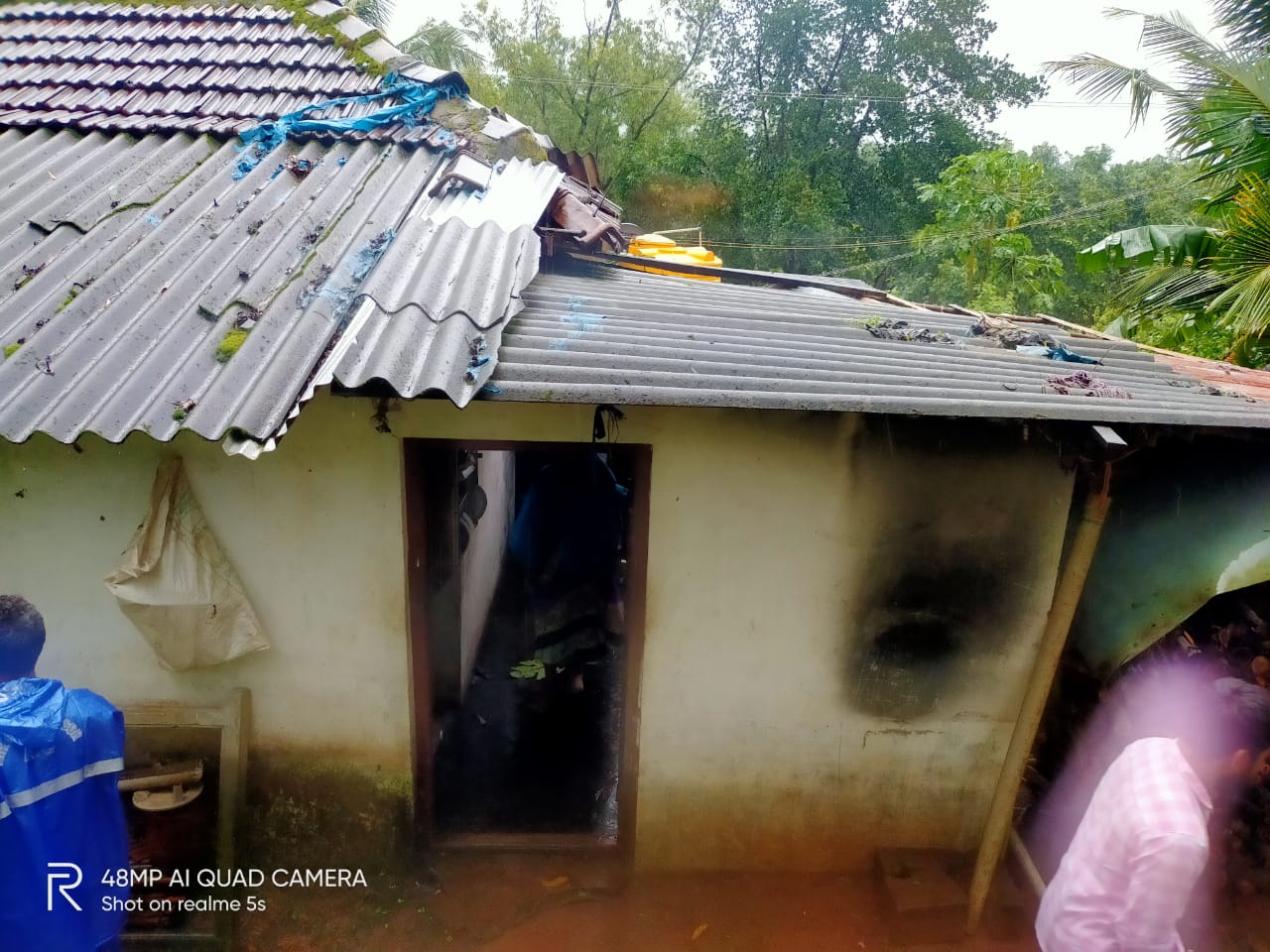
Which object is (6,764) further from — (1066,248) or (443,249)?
(1066,248)

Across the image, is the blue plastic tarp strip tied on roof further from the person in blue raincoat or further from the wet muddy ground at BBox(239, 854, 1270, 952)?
the wet muddy ground at BBox(239, 854, 1270, 952)

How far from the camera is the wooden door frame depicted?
357 centimetres

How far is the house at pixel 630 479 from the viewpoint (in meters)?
3.00

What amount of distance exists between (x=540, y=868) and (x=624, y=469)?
413 centimetres

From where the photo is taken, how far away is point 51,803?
253cm

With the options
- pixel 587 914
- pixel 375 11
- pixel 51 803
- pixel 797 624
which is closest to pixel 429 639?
pixel 51 803

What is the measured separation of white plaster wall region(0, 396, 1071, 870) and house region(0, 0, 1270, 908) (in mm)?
17

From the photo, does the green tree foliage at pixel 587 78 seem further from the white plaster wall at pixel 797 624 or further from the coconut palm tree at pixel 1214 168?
the white plaster wall at pixel 797 624

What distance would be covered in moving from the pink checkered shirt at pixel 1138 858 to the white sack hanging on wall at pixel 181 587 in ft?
12.6

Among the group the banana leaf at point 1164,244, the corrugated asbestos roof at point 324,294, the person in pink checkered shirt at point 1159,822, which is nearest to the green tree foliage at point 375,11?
the corrugated asbestos roof at point 324,294

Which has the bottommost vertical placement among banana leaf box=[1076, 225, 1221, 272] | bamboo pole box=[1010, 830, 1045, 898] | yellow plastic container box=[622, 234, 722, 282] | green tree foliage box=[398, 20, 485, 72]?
bamboo pole box=[1010, 830, 1045, 898]

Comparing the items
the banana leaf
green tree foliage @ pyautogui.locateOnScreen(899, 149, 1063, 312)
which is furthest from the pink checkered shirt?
green tree foliage @ pyautogui.locateOnScreen(899, 149, 1063, 312)

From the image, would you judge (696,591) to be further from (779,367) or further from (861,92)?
(861,92)

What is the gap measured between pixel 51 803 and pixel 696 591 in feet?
9.39
